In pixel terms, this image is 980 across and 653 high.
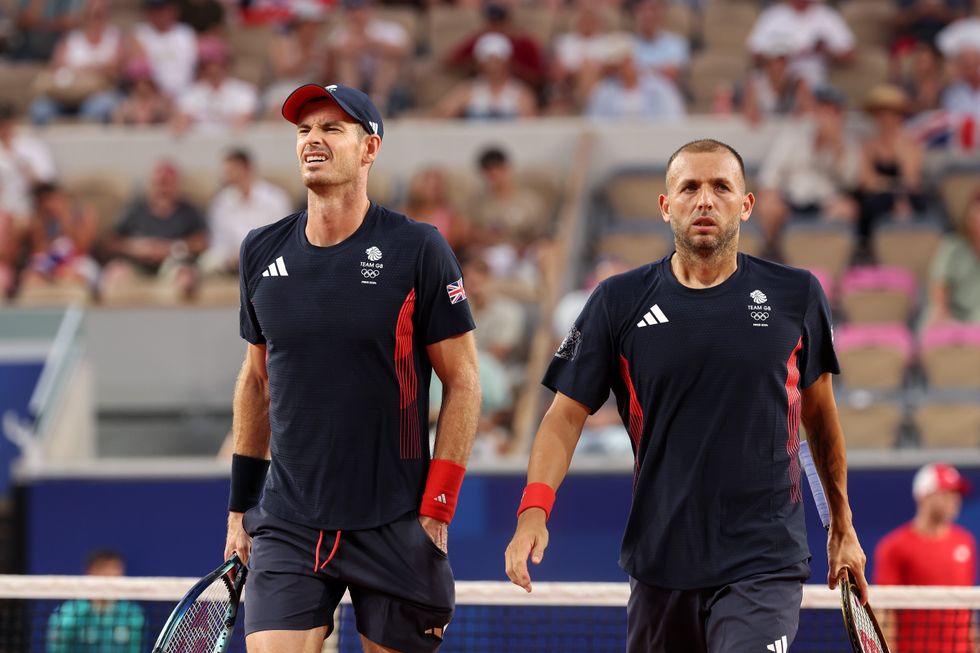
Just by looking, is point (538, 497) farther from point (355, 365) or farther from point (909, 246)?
point (909, 246)

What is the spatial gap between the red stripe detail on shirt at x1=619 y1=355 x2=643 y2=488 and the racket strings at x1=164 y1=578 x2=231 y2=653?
4.17 feet

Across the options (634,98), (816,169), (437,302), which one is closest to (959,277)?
(816,169)

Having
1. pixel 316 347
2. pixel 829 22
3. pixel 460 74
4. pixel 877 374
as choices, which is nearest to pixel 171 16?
pixel 460 74

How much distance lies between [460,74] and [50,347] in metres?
5.11

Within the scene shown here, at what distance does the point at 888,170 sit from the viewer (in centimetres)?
1174

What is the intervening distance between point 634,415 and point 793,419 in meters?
0.44

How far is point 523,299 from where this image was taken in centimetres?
1119

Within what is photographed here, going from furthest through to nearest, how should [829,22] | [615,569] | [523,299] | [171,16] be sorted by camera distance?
[171,16] → [829,22] → [523,299] → [615,569]

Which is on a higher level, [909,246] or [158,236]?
[158,236]

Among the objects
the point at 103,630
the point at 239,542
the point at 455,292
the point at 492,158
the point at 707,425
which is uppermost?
the point at 492,158

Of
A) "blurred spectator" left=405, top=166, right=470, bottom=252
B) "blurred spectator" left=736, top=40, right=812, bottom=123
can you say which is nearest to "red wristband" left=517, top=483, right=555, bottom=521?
"blurred spectator" left=405, top=166, right=470, bottom=252

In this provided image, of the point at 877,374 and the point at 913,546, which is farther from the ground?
the point at 877,374

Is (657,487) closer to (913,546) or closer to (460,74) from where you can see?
(913,546)

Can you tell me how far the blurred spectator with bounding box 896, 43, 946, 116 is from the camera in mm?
12773
